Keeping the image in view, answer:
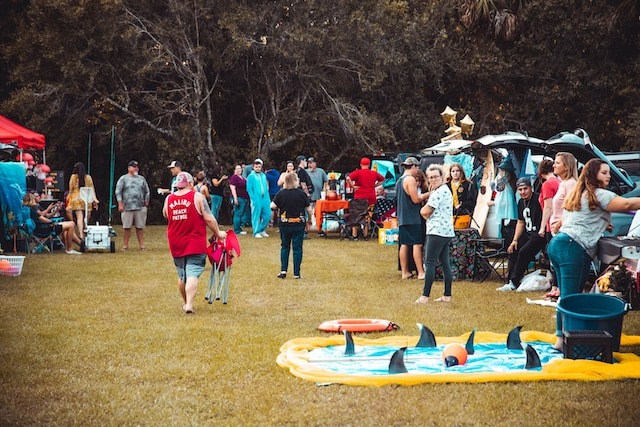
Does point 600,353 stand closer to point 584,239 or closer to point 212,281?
point 584,239

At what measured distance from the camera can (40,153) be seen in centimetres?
3002

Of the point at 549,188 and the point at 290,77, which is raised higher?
the point at 290,77

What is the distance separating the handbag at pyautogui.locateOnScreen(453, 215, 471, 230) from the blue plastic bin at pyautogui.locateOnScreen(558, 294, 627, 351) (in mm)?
7932

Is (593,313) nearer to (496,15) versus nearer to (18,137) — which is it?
(496,15)

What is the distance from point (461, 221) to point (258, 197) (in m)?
7.60

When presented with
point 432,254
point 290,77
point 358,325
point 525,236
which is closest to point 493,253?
point 525,236

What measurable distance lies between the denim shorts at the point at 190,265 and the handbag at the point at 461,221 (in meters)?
6.62

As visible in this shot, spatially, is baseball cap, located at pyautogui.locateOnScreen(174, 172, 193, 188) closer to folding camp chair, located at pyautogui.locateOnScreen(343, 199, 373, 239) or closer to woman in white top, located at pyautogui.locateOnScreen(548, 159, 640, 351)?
woman in white top, located at pyautogui.locateOnScreen(548, 159, 640, 351)

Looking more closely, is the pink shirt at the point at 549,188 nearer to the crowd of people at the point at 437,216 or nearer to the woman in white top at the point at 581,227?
the crowd of people at the point at 437,216

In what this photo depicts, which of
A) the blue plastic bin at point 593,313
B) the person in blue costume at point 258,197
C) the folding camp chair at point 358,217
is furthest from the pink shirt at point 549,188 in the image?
the person in blue costume at point 258,197

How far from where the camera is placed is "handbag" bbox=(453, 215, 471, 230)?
1616 cm

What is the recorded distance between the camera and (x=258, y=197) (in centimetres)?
2270

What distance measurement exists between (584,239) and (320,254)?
10562 mm

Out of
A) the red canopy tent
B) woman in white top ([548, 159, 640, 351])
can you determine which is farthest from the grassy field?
the red canopy tent
